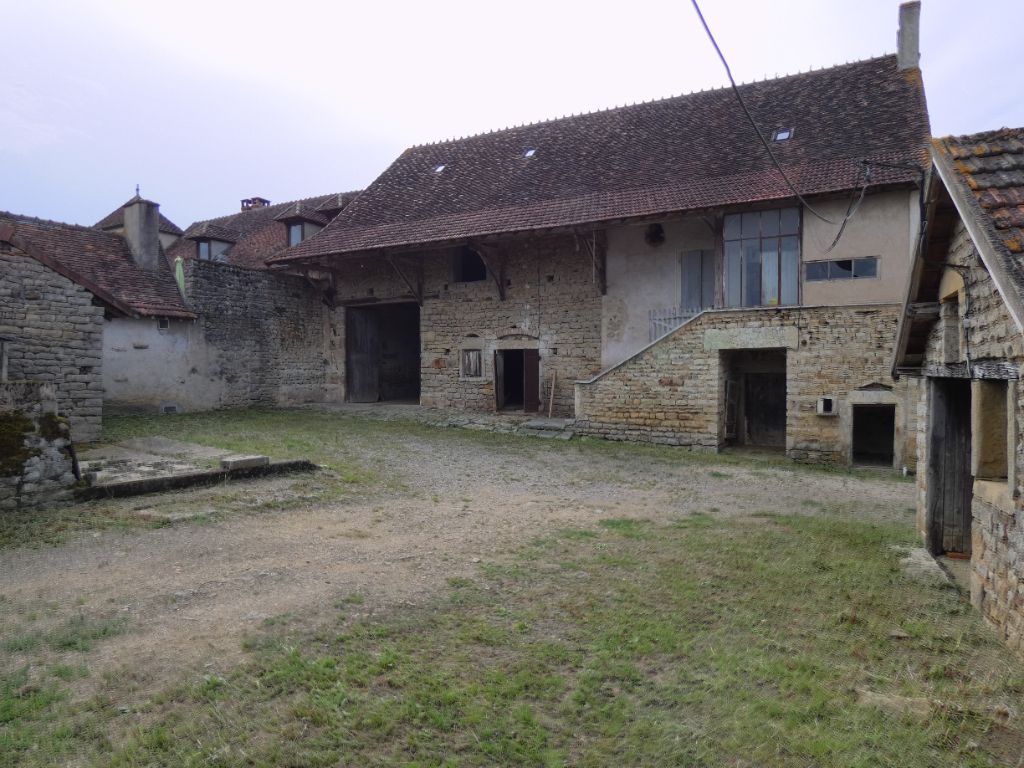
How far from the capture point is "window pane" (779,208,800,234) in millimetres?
12031

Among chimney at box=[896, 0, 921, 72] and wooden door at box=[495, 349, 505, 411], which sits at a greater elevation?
chimney at box=[896, 0, 921, 72]

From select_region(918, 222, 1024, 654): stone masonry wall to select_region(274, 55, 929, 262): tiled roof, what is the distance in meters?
7.73

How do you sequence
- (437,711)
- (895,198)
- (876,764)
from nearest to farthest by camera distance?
(876,764)
(437,711)
(895,198)

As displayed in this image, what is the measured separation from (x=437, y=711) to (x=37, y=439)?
5.55m

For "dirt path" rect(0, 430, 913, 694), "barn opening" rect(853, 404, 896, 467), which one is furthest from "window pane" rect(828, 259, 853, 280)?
"dirt path" rect(0, 430, 913, 694)

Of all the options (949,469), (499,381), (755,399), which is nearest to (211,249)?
(499,381)

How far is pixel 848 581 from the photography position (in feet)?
15.6

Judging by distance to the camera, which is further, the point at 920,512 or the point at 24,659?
the point at 920,512

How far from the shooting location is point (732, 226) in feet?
41.7

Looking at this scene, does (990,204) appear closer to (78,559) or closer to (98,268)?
(78,559)

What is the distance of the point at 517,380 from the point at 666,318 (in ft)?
18.2

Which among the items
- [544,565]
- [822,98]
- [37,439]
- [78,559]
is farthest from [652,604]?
[822,98]

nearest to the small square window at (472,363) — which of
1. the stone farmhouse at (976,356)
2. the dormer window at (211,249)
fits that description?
the dormer window at (211,249)

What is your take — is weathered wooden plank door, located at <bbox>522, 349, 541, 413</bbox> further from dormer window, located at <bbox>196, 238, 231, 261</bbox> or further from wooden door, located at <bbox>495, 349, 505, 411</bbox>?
dormer window, located at <bbox>196, 238, 231, 261</bbox>
